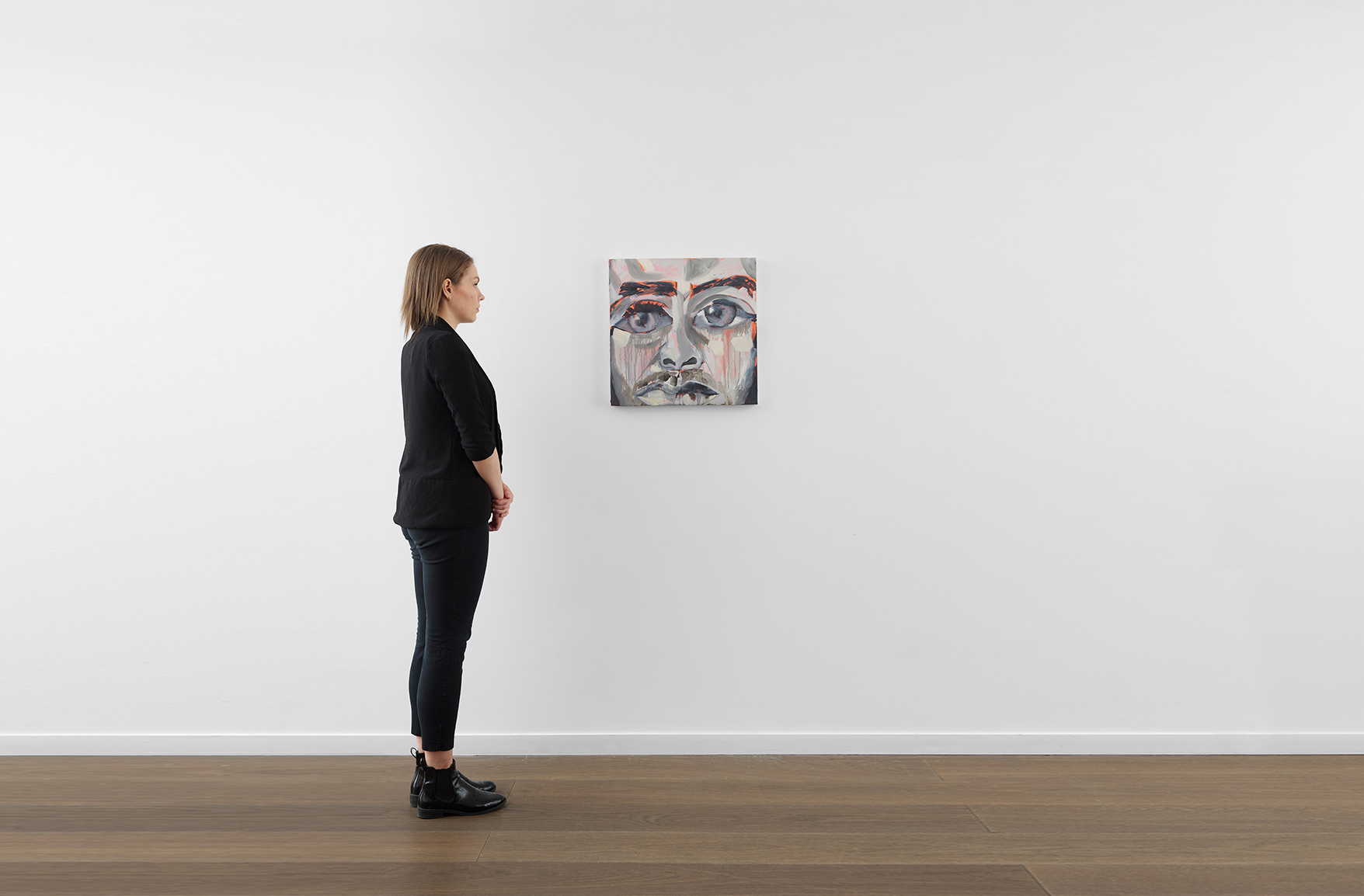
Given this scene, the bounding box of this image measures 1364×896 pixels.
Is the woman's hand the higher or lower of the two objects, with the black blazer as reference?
lower

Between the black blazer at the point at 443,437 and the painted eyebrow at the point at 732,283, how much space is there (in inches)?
34.1

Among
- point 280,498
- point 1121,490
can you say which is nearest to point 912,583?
point 1121,490

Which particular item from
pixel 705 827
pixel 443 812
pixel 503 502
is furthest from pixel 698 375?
pixel 443 812

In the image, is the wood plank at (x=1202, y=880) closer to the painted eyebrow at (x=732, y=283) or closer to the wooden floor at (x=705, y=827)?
the wooden floor at (x=705, y=827)

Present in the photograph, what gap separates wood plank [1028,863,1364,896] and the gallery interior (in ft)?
2.74

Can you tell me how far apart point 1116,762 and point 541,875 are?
183cm

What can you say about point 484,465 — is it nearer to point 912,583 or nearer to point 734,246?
point 734,246

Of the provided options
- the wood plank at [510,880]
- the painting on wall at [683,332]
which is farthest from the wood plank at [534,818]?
the painting on wall at [683,332]

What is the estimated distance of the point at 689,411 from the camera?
2.75 metres

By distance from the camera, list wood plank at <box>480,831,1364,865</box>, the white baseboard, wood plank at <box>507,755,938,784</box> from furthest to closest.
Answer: the white baseboard, wood plank at <box>507,755,938,784</box>, wood plank at <box>480,831,1364,865</box>

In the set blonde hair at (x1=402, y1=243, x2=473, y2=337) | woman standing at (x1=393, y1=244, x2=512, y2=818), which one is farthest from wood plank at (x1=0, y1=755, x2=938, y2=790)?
blonde hair at (x1=402, y1=243, x2=473, y2=337)

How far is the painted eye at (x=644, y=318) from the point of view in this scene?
2.73 meters

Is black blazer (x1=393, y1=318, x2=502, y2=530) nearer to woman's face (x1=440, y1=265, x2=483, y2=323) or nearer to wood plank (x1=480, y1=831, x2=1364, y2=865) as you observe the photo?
woman's face (x1=440, y1=265, x2=483, y2=323)

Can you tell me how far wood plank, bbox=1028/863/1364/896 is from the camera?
1.74 meters
